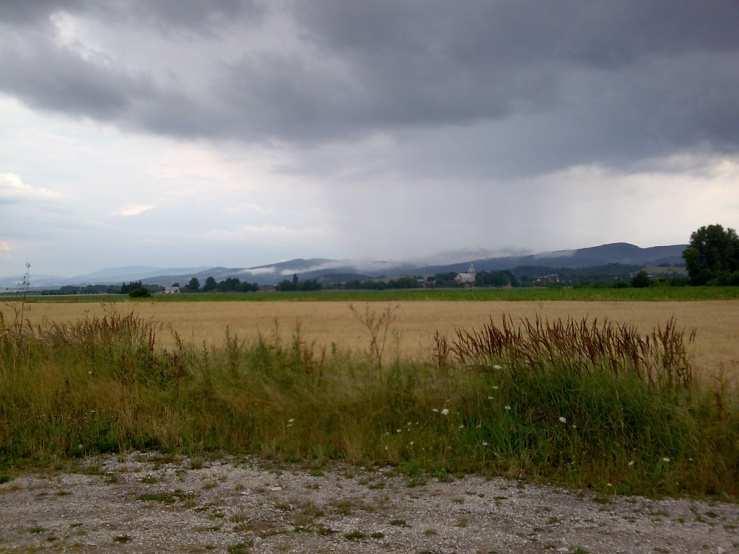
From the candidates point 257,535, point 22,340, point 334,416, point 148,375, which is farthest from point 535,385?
point 22,340

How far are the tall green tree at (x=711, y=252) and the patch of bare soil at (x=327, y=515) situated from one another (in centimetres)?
12024

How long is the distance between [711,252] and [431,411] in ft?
414

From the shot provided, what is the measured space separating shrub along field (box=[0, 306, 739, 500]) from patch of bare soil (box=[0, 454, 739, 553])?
55cm

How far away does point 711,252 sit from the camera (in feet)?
381

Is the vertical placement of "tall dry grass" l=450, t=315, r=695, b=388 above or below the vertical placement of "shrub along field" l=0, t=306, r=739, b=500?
above

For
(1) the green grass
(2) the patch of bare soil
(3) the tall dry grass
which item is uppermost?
(3) the tall dry grass

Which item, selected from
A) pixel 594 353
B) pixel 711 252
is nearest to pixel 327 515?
pixel 594 353

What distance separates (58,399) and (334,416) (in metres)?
3.85

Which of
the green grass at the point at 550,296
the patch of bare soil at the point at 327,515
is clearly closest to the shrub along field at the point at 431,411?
the patch of bare soil at the point at 327,515

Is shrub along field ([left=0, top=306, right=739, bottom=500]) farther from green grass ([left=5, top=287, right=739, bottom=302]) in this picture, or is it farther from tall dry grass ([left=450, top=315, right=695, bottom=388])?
green grass ([left=5, top=287, right=739, bottom=302])

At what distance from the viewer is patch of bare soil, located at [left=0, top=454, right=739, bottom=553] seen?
14.9 feet

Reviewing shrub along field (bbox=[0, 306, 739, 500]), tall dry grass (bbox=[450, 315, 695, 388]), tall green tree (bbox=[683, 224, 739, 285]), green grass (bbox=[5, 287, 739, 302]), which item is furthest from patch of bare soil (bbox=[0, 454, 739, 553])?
tall green tree (bbox=[683, 224, 739, 285])

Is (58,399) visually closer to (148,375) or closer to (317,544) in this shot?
(148,375)

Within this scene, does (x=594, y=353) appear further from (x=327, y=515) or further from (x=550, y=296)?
(x=550, y=296)
